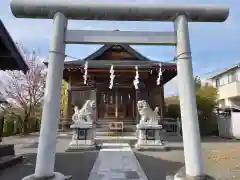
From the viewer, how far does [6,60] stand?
9031 millimetres

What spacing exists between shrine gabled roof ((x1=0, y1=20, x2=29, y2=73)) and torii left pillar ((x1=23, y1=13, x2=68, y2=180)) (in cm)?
355

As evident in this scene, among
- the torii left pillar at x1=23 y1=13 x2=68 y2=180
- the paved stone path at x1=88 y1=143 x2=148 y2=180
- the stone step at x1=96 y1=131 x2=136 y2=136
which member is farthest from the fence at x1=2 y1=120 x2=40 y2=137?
the torii left pillar at x1=23 y1=13 x2=68 y2=180

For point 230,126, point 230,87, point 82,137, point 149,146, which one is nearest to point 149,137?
point 149,146

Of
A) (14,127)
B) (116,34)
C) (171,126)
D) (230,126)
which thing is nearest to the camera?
(116,34)

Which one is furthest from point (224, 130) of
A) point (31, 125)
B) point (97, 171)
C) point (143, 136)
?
point (31, 125)

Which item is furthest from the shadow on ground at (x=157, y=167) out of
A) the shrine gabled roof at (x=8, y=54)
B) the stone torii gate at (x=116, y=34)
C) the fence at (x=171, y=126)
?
the fence at (x=171, y=126)

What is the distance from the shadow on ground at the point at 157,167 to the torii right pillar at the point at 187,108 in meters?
1.53

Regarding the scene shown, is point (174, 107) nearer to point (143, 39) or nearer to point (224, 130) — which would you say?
point (224, 130)

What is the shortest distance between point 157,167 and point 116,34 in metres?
4.40

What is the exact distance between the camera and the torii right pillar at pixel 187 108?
14.6 ft

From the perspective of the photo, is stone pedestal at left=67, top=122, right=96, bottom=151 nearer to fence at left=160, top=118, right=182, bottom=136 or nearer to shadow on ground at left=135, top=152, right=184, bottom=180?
shadow on ground at left=135, top=152, right=184, bottom=180

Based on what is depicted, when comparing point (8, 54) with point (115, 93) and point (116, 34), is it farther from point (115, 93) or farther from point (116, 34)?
point (115, 93)

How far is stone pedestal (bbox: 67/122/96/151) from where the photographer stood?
10664mm

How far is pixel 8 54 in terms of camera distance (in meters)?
8.41
